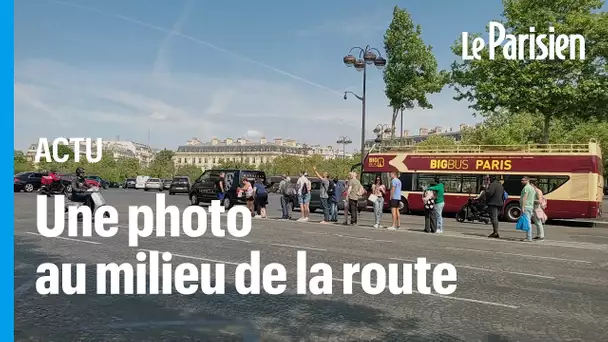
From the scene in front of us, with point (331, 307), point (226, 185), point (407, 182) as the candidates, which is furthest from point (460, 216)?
point (331, 307)

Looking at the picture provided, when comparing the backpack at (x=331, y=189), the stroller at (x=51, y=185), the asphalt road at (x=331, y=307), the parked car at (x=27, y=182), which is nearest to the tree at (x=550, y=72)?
the backpack at (x=331, y=189)

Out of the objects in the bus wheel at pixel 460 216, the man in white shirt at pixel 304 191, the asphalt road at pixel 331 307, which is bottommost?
the bus wheel at pixel 460 216

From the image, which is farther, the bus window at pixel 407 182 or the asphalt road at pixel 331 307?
the bus window at pixel 407 182

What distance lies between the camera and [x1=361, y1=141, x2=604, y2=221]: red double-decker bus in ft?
78.6

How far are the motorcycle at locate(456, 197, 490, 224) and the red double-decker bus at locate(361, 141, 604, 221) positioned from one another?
1997mm

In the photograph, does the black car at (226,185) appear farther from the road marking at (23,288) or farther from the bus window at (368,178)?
the road marking at (23,288)

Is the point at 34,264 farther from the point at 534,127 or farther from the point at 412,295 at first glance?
the point at 534,127

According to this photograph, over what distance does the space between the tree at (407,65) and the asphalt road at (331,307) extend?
2319cm

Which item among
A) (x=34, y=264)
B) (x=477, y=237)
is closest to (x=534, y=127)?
(x=477, y=237)

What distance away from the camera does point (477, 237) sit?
16.4m

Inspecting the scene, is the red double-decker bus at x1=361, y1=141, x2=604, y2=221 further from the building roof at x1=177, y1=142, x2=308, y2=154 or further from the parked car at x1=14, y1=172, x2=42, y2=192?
the building roof at x1=177, y1=142, x2=308, y2=154

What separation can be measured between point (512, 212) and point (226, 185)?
13.5m

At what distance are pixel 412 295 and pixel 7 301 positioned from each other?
563cm

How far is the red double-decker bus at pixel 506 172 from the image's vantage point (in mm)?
23953
